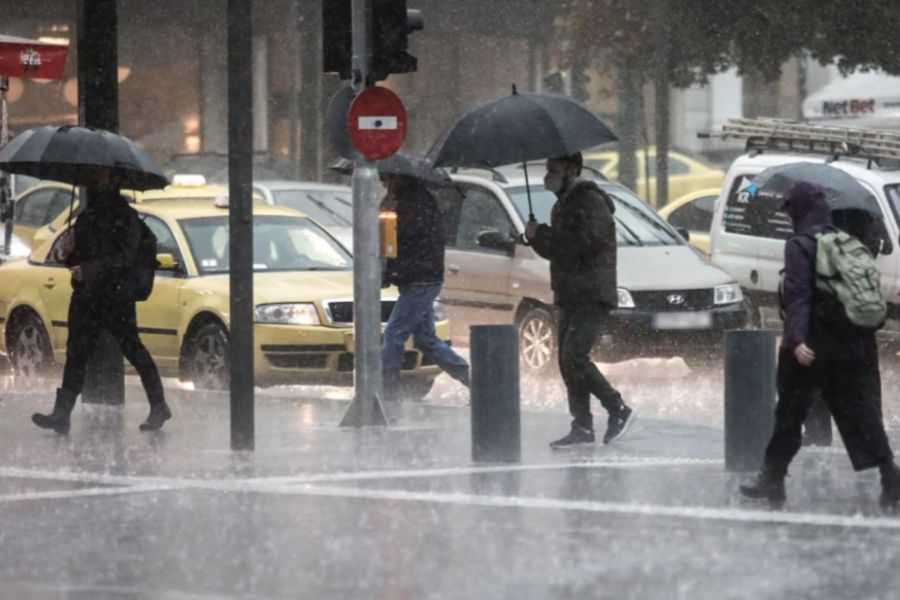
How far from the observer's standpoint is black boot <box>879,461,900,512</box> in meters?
9.50

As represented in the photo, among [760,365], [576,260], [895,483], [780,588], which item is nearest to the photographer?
[780,588]

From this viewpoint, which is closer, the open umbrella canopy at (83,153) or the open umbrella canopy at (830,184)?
the open umbrella canopy at (830,184)

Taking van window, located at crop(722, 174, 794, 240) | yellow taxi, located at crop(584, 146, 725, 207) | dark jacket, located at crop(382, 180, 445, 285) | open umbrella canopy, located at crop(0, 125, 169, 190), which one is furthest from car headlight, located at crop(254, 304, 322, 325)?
yellow taxi, located at crop(584, 146, 725, 207)

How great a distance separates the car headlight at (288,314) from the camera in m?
14.9

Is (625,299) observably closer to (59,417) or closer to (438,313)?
(438,313)

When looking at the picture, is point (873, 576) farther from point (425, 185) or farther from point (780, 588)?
point (425, 185)

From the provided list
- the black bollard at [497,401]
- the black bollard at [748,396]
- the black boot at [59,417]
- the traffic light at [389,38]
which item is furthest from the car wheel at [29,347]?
the black bollard at [748,396]

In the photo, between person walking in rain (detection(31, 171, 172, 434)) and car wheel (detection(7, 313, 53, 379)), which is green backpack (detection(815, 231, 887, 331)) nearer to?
person walking in rain (detection(31, 171, 172, 434))

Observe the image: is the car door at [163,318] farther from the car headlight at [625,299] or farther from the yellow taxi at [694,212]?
the yellow taxi at [694,212]

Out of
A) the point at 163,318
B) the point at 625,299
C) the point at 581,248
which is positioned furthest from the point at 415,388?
the point at 581,248

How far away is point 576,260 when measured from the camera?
11.8 meters

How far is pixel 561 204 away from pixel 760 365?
5.31 ft

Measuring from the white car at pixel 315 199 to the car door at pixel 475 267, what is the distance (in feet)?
13.3

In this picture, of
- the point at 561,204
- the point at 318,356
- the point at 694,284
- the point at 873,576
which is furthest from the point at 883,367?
the point at 873,576
